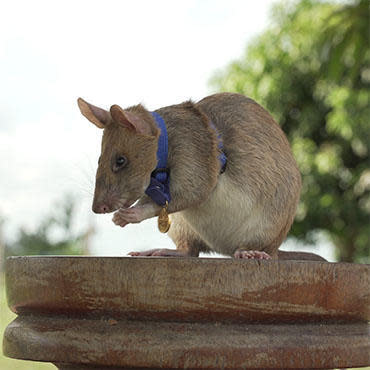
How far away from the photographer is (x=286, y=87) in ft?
52.7

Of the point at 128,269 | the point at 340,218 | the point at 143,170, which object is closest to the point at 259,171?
the point at 143,170

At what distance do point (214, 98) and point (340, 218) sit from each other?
13947 mm

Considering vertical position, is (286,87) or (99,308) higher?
(286,87)

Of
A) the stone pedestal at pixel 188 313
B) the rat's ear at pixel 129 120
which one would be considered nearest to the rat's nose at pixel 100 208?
the rat's ear at pixel 129 120

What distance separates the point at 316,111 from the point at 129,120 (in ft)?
48.3

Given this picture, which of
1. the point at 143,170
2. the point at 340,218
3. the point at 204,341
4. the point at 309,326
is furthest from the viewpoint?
the point at 340,218

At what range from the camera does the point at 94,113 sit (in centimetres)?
197

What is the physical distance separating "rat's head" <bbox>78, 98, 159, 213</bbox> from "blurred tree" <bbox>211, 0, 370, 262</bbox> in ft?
41.2

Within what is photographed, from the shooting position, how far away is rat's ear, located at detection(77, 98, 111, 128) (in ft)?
6.45

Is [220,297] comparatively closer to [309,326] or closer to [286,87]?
[309,326]

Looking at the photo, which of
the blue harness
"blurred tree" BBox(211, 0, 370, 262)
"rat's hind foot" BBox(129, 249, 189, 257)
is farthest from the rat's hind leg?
"blurred tree" BBox(211, 0, 370, 262)

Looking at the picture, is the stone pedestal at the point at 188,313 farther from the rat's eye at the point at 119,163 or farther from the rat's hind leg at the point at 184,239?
the rat's hind leg at the point at 184,239

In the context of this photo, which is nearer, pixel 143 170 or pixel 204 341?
pixel 204 341

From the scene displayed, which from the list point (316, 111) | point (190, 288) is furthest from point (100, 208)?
point (316, 111)
